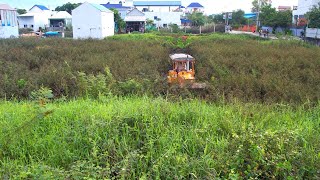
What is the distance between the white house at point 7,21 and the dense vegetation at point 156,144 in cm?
2335

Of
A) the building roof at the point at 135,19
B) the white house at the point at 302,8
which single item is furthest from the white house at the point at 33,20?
the white house at the point at 302,8

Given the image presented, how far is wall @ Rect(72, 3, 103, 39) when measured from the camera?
28.5m

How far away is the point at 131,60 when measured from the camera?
Answer: 1254 centimetres

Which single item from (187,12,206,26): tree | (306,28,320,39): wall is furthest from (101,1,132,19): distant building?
(306,28,320,39): wall

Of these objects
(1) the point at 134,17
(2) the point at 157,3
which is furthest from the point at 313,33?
(2) the point at 157,3

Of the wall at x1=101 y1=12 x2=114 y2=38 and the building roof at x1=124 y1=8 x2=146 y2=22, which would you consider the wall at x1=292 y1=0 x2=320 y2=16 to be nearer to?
the building roof at x1=124 y1=8 x2=146 y2=22

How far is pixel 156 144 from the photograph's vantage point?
372 cm

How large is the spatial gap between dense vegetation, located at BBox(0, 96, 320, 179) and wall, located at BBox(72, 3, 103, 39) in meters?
24.9

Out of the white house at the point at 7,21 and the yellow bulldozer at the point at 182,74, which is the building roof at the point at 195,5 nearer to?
the white house at the point at 7,21

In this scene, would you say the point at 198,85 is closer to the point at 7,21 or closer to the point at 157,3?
the point at 7,21

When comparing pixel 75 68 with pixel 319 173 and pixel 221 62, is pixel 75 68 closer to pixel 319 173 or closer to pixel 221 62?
pixel 221 62

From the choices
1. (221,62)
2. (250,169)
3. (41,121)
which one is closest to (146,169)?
(250,169)

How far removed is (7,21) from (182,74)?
2179 cm

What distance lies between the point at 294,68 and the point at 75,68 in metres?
8.18
